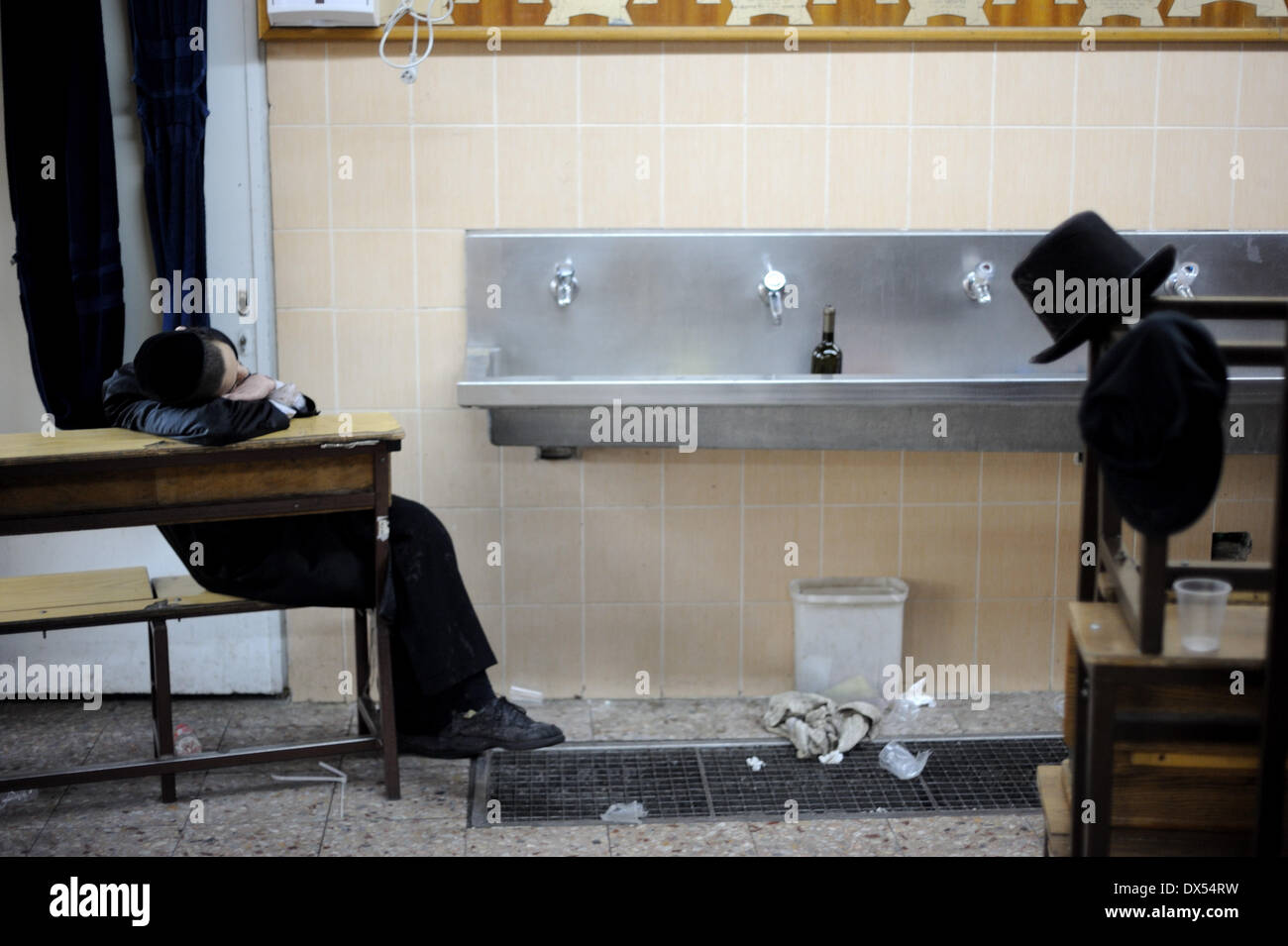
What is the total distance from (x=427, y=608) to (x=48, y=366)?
1119 millimetres

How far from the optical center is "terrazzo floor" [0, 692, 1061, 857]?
2.57 meters

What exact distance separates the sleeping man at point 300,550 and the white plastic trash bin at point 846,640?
0.76 metres

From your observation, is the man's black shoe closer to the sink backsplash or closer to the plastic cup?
the sink backsplash

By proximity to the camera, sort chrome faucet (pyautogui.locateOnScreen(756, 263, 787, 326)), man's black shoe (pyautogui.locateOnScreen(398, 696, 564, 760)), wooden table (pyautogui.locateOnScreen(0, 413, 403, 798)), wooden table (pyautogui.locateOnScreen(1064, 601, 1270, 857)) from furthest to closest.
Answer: chrome faucet (pyautogui.locateOnScreen(756, 263, 787, 326)) → man's black shoe (pyautogui.locateOnScreen(398, 696, 564, 760)) → wooden table (pyautogui.locateOnScreen(0, 413, 403, 798)) → wooden table (pyautogui.locateOnScreen(1064, 601, 1270, 857))

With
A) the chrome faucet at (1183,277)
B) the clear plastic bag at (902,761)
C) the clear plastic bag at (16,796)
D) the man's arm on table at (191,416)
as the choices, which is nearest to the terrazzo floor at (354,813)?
the clear plastic bag at (16,796)

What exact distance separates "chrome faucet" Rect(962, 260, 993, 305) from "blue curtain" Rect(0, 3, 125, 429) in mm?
2036

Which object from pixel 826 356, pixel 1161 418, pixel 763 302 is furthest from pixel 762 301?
pixel 1161 418

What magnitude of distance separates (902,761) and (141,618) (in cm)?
166

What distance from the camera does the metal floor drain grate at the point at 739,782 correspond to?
2.74 m

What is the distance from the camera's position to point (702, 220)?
10.6 feet

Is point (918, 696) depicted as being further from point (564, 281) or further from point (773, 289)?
point (564, 281)

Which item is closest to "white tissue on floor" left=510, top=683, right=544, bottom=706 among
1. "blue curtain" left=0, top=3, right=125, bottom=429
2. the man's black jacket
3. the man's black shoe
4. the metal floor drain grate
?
the metal floor drain grate
